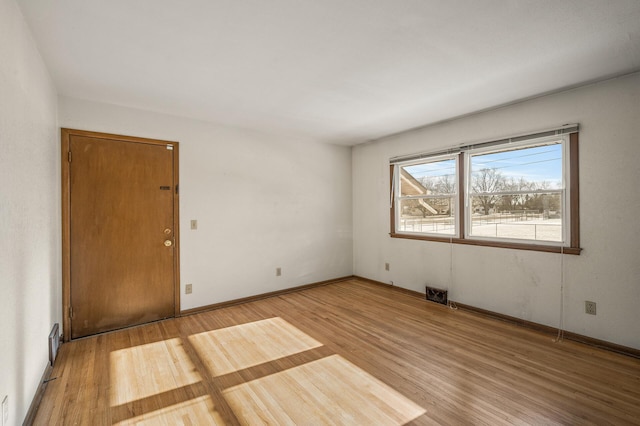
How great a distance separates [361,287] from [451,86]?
323 cm

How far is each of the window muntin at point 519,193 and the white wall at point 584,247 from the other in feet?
0.62

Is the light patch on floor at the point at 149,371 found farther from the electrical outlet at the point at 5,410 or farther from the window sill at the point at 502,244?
the window sill at the point at 502,244

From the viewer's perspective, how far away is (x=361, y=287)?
481 centimetres

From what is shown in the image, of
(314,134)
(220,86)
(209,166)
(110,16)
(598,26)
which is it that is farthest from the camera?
(314,134)

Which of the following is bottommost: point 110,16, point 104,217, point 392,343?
point 392,343

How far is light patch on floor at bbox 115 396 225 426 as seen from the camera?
180 cm

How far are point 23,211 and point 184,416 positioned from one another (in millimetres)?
1620

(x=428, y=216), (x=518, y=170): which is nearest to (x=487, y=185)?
(x=518, y=170)

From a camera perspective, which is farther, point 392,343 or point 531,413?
point 392,343

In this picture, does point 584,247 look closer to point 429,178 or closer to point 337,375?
point 429,178

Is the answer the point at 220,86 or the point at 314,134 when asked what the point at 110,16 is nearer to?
the point at 220,86

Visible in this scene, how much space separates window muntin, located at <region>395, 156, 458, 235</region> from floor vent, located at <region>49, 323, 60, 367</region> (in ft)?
13.9

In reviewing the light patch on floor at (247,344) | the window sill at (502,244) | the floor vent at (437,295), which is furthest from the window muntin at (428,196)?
the light patch on floor at (247,344)

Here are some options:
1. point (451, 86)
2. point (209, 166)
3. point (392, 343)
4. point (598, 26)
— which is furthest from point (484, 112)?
point (209, 166)
